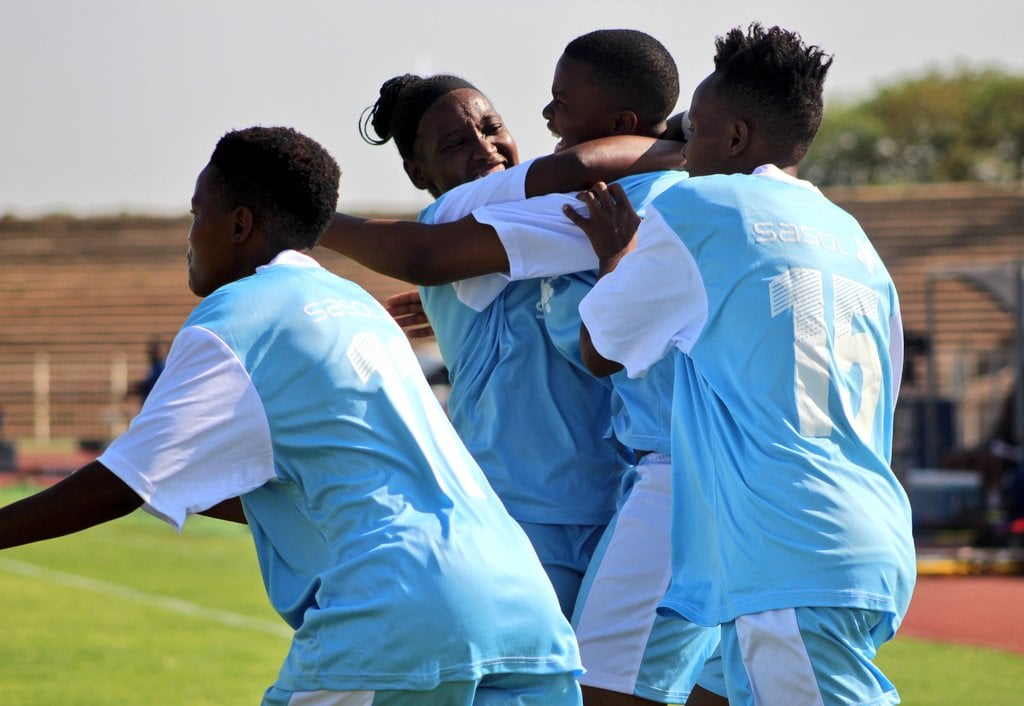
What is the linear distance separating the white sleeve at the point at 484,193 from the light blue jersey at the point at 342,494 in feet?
3.63

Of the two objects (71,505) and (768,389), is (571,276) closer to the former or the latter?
(768,389)

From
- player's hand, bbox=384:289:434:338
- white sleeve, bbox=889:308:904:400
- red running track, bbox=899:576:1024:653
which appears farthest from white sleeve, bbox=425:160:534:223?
red running track, bbox=899:576:1024:653

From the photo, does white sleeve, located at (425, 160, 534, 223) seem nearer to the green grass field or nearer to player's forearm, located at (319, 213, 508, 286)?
player's forearm, located at (319, 213, 508, 286)

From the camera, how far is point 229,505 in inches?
132

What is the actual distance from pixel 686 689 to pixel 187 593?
1001cm

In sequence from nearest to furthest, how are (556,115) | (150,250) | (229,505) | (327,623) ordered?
1. (327,623)
2. (229,505)
3. (556,115)
4. (150,250)

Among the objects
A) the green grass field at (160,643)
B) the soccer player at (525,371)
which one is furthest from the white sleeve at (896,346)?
the green grass field at (160,643)

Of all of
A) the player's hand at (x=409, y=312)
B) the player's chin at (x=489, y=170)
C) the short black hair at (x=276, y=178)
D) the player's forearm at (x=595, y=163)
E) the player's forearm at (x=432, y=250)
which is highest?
the short black hair at (x=276, y=178)

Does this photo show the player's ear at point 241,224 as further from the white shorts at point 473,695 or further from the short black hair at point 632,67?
the short black hair at point 632,67

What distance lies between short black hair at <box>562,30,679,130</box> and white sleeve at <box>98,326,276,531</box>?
5.46ft

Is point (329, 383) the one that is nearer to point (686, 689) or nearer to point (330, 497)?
point (330, 497)

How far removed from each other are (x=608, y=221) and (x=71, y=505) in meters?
1.61

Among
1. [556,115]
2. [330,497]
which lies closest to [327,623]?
[330,497]

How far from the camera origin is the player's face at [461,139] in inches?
173
